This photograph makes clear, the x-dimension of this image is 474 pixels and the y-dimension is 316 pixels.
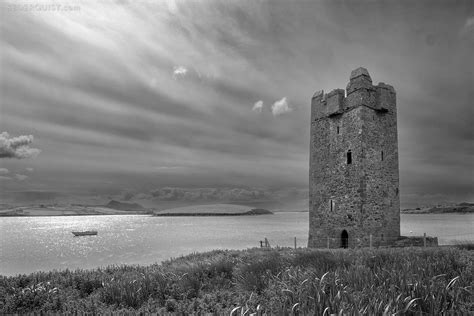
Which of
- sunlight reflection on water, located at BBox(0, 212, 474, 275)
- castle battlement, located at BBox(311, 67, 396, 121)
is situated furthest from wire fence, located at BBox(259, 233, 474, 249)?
sunlight reflection on water, located at BBox(0, 212, 474, 275)

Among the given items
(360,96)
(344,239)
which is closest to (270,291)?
(344,239)

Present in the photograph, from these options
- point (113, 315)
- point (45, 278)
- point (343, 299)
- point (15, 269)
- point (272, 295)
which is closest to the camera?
point (343, 299)

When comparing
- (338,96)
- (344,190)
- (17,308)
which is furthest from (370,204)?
(17,308)

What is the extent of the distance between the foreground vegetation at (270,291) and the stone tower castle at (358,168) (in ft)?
44.3

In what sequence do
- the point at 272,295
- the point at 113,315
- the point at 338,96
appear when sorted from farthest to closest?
the point at 338,96, the point at 272,295, the point at 113,315

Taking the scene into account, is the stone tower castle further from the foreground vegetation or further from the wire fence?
the foreground vegetation

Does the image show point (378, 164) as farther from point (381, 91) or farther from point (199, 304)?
point (199, 304)

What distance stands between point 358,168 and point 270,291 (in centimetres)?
1784

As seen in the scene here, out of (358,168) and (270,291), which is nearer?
(270,291)

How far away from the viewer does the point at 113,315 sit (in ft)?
16.1

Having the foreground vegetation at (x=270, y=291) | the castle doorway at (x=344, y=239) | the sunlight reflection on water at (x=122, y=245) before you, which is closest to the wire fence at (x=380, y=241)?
the castle doorway at (x=344, y=239)

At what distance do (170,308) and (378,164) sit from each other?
777 inches

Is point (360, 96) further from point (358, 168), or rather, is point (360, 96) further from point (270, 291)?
point (270, 291)

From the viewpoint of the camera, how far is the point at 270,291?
6.11m
